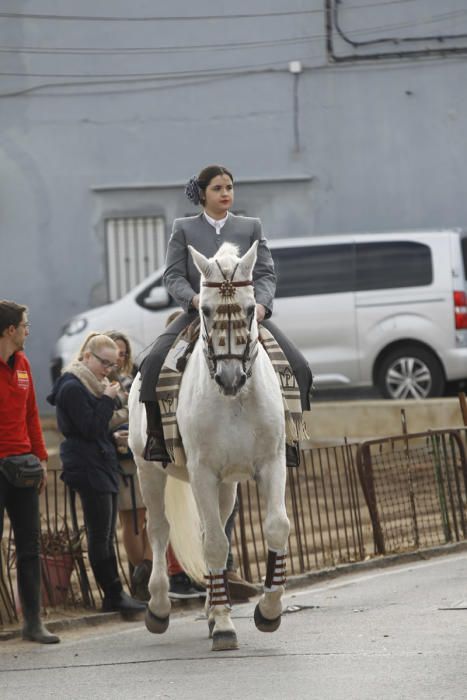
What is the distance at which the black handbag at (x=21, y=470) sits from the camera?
9.79 m

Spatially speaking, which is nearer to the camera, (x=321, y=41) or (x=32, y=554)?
(x=32, y=554)

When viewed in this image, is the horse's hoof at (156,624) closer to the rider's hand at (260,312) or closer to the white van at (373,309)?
the rider's hand at (260,312)

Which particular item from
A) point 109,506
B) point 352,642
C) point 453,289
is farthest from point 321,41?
point 352,642

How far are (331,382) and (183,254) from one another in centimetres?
1050

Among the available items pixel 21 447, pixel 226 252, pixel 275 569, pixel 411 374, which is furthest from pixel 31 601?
pixel 411 374

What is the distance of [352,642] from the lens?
8.81 metres

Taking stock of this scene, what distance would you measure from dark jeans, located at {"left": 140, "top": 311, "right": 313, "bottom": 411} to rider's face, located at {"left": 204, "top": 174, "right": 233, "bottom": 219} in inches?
26.1

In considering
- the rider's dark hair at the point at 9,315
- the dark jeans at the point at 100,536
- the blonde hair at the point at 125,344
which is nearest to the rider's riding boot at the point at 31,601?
the dark jeans at the point at 100,536

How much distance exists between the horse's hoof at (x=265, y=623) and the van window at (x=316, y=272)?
11.6 m

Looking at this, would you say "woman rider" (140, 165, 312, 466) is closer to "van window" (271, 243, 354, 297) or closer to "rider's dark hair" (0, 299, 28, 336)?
"rider's dark hair" (0, 299, 28, 336)

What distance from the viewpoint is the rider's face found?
984 cm

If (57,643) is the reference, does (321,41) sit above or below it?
above

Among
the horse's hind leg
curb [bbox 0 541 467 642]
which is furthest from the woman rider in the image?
curb [bbox 0 541 467 642]

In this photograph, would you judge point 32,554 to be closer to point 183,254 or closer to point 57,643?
point 57,643
